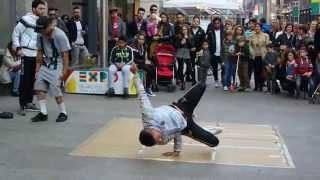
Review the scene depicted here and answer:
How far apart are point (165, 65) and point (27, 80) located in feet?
15.6

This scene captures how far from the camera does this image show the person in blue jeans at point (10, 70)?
41.6 feet

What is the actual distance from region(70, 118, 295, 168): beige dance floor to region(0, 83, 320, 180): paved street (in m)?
0.18

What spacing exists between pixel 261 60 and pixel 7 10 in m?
6.17

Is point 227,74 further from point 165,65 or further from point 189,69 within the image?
point 165,65

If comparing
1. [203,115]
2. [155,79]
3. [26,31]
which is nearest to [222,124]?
[203,115]

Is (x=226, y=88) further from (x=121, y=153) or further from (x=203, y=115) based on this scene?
(x=121, y=153)

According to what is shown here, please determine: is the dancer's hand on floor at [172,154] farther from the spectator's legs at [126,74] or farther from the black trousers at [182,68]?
the black trousers at [182,68]

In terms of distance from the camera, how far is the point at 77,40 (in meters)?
15.6

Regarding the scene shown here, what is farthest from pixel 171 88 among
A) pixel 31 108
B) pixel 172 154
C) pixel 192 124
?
pixel 192 124

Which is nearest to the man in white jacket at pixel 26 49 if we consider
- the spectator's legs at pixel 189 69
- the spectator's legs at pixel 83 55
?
the spectator's legs at pixel 83 55

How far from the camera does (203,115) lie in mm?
11273

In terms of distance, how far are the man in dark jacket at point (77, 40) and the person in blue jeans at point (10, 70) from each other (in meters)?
2.43

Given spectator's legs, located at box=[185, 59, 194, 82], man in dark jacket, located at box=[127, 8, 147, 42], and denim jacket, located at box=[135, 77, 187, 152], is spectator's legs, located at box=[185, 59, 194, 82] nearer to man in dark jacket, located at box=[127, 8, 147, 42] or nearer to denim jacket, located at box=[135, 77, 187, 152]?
man in dark jacket, located at box=[127, 8, 147, 42]

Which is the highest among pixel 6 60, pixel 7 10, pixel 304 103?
pixel 7 10
